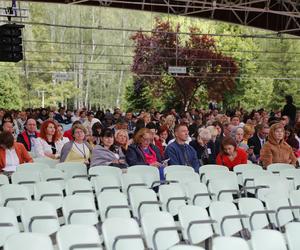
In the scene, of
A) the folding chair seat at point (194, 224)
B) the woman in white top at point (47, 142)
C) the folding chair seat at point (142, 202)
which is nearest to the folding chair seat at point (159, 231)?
the folding chair seat at point (194, 224)

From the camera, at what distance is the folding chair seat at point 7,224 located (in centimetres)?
592

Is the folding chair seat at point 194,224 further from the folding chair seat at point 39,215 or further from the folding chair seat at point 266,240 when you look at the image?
the folding chair seat at point 39,215

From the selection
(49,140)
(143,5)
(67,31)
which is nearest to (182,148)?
(49,140)

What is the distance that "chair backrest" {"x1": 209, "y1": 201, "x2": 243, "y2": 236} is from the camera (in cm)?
656

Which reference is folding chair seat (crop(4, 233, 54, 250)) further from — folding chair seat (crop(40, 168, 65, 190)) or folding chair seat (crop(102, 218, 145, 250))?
folding chair seat (crop(40, 168, 65, 190))

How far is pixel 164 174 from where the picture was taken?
9.09 m

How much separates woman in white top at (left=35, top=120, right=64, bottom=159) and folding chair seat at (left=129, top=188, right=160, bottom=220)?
392cm

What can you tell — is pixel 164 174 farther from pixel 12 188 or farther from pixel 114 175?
pixel 12 188

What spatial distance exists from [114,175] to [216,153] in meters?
2.93

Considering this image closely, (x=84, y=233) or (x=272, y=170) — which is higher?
(x=84, y=233)

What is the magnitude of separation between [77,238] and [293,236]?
75.1 inches

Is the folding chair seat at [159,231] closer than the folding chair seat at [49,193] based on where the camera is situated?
Yes

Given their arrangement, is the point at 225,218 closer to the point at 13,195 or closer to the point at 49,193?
the point at 49,193

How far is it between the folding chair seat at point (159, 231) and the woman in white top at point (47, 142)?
16.8 feet
